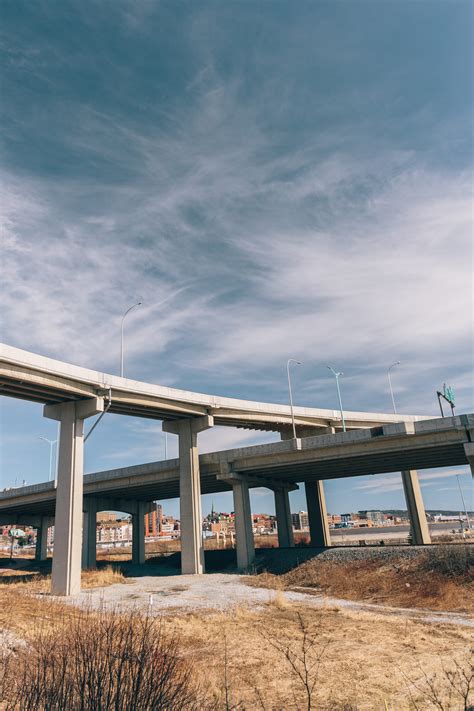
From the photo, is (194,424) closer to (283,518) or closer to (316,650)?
(283,518)

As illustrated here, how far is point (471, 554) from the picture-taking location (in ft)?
101

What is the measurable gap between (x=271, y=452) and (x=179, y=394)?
1078 centimetres

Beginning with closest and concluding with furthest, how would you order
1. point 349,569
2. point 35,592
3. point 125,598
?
point 125,598, point 35,592, point 349,569

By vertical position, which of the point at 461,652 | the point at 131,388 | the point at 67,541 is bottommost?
the point at 461,652

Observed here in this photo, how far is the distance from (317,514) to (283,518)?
4.98 metres

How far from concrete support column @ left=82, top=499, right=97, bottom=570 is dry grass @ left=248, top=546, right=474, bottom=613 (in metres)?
40.0

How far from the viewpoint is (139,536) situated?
242 ft

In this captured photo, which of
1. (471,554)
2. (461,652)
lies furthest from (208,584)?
(461,652)

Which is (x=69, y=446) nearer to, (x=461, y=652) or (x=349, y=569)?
(x=349, y=569)

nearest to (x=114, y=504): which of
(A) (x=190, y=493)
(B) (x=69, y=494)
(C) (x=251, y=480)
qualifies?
(C) (x=251, y=480)

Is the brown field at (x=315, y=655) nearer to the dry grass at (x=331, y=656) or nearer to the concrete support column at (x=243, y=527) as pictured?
the dry grass at (x=331, y=656)

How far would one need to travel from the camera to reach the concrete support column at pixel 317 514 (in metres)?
62.9

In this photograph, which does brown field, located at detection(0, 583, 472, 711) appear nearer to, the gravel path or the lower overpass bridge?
the gravel path

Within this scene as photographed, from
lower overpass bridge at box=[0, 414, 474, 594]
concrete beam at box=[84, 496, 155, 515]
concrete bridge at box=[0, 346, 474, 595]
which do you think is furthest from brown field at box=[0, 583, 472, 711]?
concrete beam at box=[84, 496, 155, 515]
